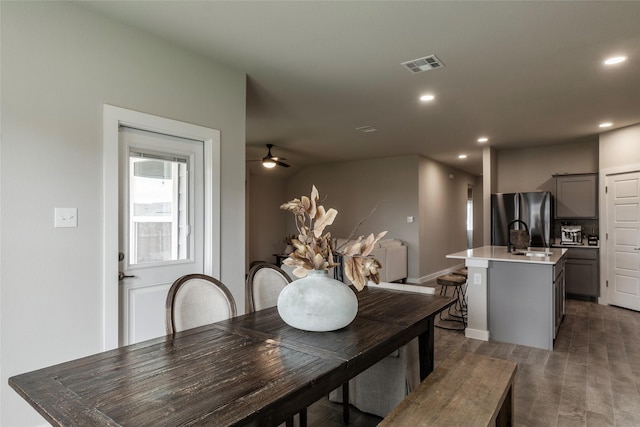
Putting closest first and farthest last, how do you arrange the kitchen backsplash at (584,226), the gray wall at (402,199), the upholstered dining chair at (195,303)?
the upholstered dining chair at (195,303) < the kitchen backsplash at (584,226) < the gray wall at (402,199)

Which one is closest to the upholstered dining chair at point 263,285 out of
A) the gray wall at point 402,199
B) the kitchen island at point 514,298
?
the kitchen island at point 514,298

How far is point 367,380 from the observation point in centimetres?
241

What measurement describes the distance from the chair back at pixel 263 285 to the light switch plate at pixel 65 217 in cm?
113

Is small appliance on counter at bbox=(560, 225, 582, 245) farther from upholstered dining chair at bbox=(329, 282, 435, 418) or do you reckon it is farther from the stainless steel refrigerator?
upholstered dining chair at bbox=(329, 282, 435, 418)

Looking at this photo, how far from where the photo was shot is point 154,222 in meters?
2.76

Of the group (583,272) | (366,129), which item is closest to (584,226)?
(583,272)

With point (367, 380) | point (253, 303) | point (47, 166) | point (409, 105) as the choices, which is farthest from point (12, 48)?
point (409, 105)

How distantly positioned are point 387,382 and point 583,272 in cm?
505

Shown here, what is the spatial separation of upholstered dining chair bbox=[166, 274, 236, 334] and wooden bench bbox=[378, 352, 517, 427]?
3.28ft

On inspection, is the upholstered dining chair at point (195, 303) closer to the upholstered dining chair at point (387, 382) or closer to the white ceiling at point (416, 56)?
the upholstered dining chair at point (387, 382)

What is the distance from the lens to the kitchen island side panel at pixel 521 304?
3555 mm

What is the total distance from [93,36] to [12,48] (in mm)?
470

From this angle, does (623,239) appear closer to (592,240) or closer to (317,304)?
(592,240)

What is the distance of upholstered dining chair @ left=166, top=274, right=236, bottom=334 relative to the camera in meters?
1.77
